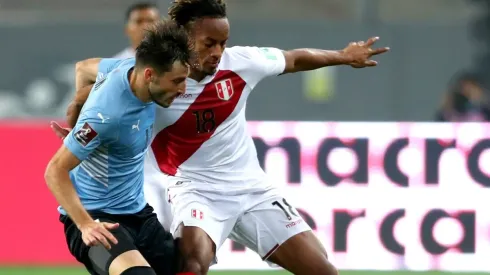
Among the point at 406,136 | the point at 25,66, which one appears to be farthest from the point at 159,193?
the point at 25,66

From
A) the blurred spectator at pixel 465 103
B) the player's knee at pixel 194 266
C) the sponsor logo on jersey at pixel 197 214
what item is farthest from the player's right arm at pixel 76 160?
the blurred spectator at pixel 465 103

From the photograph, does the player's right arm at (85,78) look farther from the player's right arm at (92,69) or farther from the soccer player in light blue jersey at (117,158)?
the soccer player in light blue jersey at (117,158)

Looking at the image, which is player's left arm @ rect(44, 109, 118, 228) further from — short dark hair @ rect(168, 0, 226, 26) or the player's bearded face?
short dark hair @ rect(168, 0, 226, 26)

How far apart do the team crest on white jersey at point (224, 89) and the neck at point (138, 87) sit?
0.80m

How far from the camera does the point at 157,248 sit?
20.1 feet

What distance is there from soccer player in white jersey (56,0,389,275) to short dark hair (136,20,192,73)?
50cm

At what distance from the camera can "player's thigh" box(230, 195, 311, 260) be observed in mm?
6609

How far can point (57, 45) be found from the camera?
1559 centimetres

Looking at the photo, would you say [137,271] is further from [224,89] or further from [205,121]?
[224,89]

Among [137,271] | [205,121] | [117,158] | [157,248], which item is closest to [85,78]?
[205,121]

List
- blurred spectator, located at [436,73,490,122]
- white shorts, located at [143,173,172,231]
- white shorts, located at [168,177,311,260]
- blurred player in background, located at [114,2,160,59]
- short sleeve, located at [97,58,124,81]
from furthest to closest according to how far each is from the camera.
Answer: blurred spectator, located at [436,73,490,122]
blurred player in background, located at [114,2,160,59]
white shorts, located at [143,173,172,231]
white shorts, located at [168,177,311,260]
short sleeve, located at [97,58,124,81]

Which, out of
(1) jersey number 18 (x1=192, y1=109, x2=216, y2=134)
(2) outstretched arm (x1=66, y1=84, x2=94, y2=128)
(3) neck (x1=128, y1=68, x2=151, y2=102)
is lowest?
(1) jersey number 18 (x1=192, y1=109, x2=216, y2=134)

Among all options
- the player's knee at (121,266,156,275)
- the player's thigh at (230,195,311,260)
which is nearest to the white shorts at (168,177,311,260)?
the player's thigh at (230,195,311,260)

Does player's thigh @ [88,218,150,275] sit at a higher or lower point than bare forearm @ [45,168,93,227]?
lower
